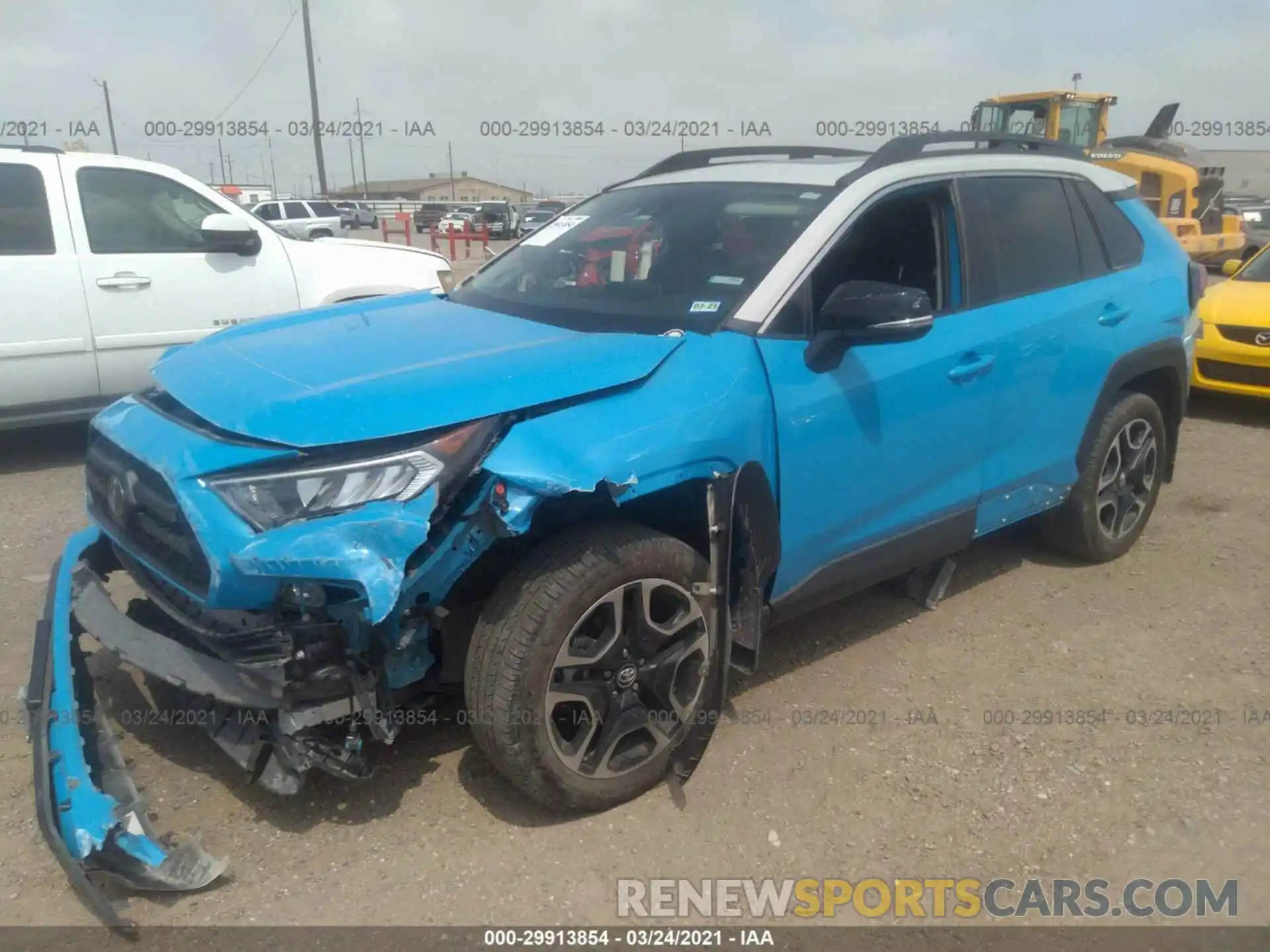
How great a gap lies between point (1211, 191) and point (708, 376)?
16586mm

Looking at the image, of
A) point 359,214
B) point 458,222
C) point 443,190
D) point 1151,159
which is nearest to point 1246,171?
point 1151,159

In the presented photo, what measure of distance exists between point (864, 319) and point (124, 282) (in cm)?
477

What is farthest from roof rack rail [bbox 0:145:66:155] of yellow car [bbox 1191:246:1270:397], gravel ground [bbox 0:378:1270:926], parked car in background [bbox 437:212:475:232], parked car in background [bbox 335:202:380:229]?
parked car in background [bbox 335:202:380:229]

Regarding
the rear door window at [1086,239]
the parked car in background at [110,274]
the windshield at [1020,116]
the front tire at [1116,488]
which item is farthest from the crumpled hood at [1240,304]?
the windshield at [1020,116]

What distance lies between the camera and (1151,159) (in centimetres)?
1537

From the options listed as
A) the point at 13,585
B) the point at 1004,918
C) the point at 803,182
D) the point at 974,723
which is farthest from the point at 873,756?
the point at 13,585

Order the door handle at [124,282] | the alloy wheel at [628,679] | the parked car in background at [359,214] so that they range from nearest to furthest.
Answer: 1. the alloy wheel at [628,679]
2. the door handle at [124,282]
3. the parked car in background at [359,214]

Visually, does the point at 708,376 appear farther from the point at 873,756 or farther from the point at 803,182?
the point at 873,756

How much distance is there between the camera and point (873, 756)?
10.4 ft

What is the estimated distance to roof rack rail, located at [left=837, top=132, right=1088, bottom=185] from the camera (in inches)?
138

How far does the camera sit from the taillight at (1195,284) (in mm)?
4637

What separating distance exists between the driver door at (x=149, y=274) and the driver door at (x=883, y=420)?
4263mm

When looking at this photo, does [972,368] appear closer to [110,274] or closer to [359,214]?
[110,274]

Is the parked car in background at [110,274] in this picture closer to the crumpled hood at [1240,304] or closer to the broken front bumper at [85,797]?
the broken front bumper at [85,797]
